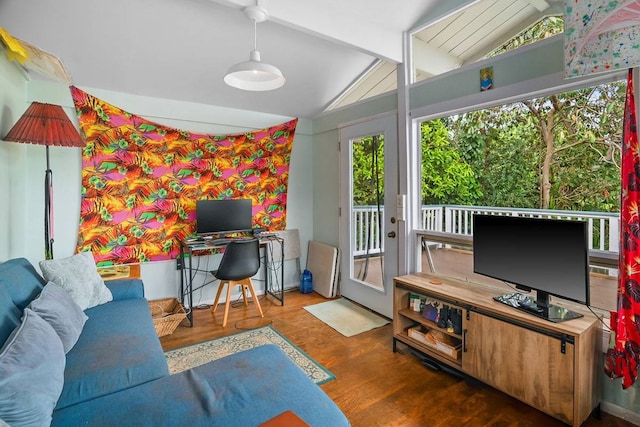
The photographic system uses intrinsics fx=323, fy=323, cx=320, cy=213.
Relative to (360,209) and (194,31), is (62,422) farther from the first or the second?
(360,209)

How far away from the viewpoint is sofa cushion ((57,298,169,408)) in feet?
4.70

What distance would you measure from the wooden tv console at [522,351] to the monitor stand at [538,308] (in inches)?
1.5

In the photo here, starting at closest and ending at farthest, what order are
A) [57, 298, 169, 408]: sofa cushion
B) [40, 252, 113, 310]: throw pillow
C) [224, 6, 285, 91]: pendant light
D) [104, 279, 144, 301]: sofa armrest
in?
1. [57, 298, 169, 408]: sofa cushion
2. [224, 6, 285, 91]: pendant light
3. [40, 252, 113, 310]: throw pillow
4. [104, 279, 144, 301]: sofa armrest

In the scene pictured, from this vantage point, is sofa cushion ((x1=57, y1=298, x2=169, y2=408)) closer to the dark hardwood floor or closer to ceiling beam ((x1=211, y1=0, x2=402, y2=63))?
the dark hardwood floor

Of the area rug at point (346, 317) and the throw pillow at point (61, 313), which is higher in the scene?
the throw pillow at point (61, 313)

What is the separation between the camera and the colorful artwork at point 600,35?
144cm

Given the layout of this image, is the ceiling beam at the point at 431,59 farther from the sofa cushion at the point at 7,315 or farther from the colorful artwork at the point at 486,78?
the sofa cushion at the point at 7,315

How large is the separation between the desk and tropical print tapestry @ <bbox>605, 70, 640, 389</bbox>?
264cm

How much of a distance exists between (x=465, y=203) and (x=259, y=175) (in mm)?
2842

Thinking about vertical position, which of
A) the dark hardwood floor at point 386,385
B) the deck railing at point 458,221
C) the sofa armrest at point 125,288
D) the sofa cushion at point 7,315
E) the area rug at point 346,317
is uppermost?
the deck railing at point 458,221

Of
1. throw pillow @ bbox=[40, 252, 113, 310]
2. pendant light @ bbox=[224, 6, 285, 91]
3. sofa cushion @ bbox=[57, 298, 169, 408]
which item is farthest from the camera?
throw pillow @ bbox=[40, 252, 113, 310]


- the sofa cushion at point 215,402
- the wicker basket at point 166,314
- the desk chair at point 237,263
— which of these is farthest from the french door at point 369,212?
the sofa cushion at point 215,402

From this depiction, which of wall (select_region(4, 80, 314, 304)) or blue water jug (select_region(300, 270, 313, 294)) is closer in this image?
wall (select_region(4, 80, 314, 304))

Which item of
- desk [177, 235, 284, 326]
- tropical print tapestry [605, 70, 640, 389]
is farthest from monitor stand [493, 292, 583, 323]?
desk [177, 235, 284, 326]
